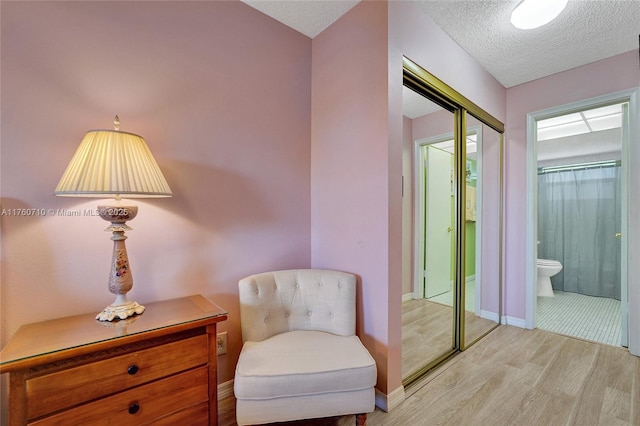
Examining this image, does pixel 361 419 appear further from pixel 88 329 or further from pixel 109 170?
pixel 109 170

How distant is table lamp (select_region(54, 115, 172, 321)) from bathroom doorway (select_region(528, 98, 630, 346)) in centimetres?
324

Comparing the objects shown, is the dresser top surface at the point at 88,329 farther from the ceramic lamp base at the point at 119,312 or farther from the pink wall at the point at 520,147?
the pink wall at the point at 520,147

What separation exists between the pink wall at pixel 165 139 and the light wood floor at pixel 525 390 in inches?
37.1

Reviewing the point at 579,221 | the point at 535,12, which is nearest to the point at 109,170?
the point at 535,12

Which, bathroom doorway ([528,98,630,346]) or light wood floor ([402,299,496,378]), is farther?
bathroom doorway ([528,98,630,346])

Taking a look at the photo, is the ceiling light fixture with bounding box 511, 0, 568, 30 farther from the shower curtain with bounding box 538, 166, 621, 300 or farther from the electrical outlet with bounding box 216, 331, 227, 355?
the shower curtain with bounding box 538, 166, 621, 300

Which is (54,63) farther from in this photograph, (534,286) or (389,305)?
(534,286)

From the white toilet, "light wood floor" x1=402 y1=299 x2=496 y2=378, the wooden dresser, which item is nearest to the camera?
the wooden dresser

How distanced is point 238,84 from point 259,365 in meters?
1.57

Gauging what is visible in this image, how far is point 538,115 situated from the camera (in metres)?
2.58

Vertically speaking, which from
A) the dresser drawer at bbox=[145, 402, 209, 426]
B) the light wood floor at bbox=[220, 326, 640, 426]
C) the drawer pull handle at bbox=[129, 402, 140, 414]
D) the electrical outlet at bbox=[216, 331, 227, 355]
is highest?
the drawer pull handle at bbox=[129, 402, 140, 414]

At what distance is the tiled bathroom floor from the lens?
2473mm

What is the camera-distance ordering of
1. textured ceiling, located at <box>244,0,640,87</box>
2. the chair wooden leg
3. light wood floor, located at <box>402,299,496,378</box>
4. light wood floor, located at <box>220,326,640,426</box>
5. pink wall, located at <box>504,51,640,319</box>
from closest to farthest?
the chair wooden leg, light wood floor, located at <box>220,326,640,426</box>, textured ceiling, located at <box>244,0,640,87</box>, light wood floor, located at <box>402,299,496,378</box>, pink wall, located at <box>504,51,640,319</box>

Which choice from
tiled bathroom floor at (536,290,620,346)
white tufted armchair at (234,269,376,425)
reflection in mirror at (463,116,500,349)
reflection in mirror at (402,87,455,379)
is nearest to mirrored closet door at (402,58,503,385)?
reflection in mirror at (402,87,455,379)
